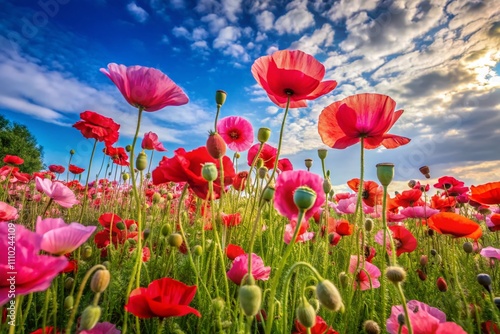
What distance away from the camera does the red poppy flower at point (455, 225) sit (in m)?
1.75

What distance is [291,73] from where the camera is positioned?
4.39ft

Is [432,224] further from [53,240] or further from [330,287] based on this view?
[53,240]

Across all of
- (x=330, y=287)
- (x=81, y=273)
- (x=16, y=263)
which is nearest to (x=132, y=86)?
(x=16, y=263)

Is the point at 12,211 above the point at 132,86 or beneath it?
beneath

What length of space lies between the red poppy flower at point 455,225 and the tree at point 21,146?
25.5m

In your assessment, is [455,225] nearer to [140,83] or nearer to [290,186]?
[290,186]

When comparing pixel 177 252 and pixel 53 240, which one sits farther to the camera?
pixel 177 252

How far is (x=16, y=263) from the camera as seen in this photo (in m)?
0.66

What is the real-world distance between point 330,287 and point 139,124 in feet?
2.62

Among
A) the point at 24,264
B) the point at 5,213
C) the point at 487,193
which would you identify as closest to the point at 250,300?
the point at 24,264

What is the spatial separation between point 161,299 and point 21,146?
27645 mm

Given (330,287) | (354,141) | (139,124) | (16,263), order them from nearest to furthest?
(16,263), (330,287), (139,124), (354,141)

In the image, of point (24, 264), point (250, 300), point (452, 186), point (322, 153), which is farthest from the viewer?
point (452, 186)

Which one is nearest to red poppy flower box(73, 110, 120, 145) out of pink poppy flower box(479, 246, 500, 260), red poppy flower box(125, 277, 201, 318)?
red poppy flower box(125, 277, 201, 318)
